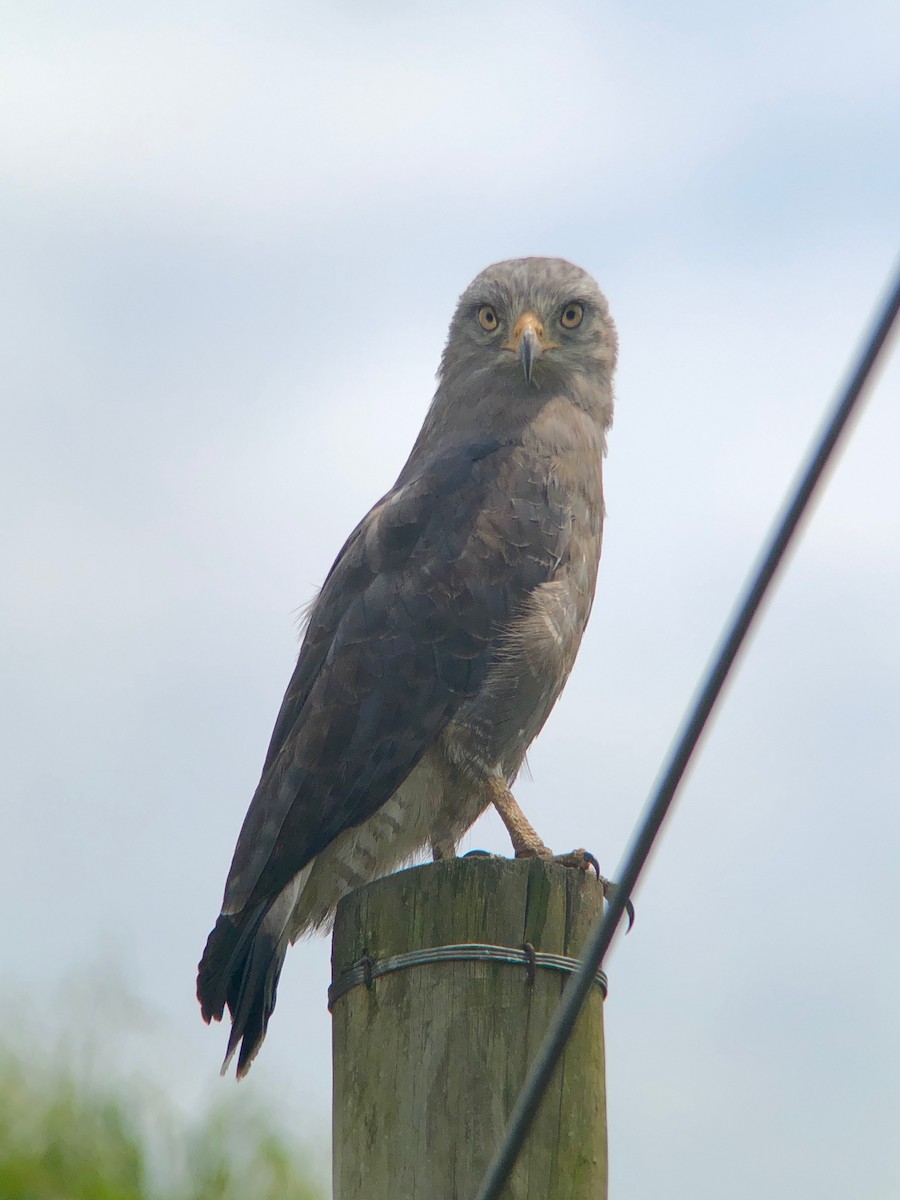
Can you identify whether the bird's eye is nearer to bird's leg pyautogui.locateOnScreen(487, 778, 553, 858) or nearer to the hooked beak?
the hooked beak

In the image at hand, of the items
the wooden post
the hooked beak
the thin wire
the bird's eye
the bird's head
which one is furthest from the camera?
the bird's eye

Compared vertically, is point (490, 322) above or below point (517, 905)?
above

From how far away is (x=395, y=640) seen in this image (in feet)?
16.5

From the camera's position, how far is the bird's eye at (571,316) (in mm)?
6008

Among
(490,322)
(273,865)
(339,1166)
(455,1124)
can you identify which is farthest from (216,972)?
(490,322)

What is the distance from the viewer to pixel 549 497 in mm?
5273

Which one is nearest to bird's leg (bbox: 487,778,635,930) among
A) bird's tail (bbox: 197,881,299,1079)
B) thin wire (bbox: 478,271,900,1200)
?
bird's tail (bbox: 197,881,299,1079)

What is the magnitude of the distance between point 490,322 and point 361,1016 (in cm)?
369

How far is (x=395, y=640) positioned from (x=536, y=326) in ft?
4.92

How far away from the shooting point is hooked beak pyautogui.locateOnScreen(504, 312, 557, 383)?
564cm

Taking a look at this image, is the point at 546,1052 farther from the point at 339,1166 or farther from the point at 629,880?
the point at 339,1166

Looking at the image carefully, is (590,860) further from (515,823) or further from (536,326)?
(536,326)

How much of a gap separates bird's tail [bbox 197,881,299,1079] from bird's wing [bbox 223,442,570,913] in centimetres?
9

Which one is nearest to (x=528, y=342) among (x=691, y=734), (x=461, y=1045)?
(x=461, y=1045)
